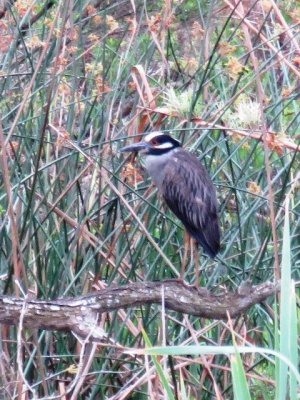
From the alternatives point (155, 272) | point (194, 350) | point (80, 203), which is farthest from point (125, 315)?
point (194, 350)

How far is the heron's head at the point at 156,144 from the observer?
336 cm

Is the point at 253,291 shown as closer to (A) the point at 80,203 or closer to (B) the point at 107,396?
(B) the point at 107,396

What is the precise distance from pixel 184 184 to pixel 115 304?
5.03 ft

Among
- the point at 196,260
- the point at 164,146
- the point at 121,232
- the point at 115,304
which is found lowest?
the point at 196,260

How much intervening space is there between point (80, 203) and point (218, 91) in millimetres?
705

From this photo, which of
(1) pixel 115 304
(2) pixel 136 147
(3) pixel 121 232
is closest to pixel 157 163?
(2) pixel 136 147

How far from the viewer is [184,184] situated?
3.64 meters

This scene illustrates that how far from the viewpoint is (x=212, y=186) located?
3.44 meters

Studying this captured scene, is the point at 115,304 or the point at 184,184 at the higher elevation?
the point at 115,304

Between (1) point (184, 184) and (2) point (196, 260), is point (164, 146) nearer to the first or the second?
(1) point (184, 184)

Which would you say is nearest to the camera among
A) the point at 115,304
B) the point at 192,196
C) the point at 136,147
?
the point at 115,304

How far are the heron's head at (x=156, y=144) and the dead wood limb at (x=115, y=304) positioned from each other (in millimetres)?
925

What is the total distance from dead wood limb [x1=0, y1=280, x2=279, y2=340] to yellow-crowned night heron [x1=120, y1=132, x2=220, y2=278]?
2.60 ft

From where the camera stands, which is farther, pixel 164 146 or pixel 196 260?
pixel 164 146
